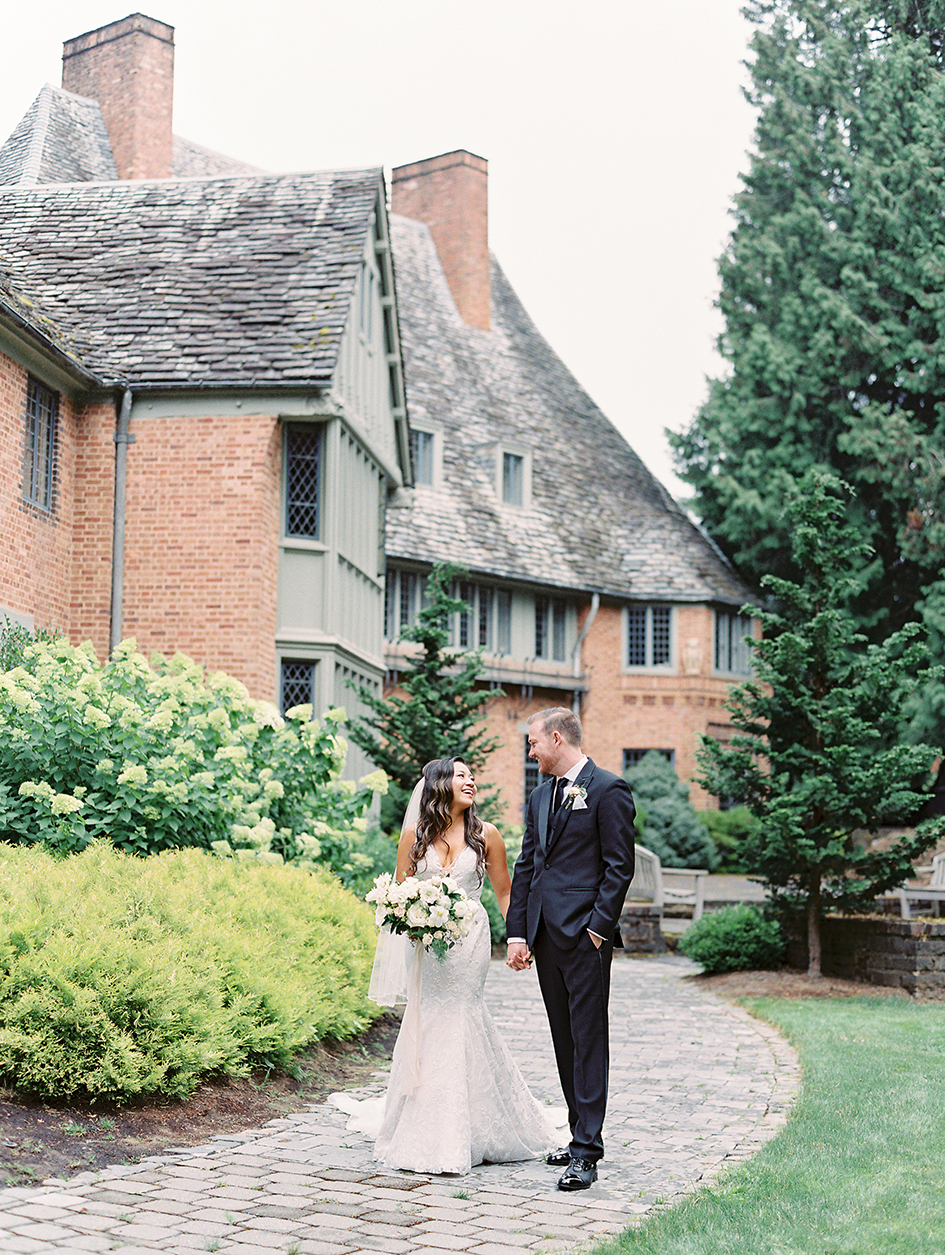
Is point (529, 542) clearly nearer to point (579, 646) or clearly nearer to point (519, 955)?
point (579, 646)

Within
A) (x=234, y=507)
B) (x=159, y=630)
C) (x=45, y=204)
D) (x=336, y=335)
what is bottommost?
(x=159, y=630)

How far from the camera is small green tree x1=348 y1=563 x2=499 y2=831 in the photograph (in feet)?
60.4

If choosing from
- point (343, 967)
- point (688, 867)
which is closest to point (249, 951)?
point (343, 967)

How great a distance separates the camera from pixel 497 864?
6.89m

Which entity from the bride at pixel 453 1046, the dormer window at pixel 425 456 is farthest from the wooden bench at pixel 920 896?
the dormer window at pixel 425 456

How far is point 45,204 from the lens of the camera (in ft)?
65.4

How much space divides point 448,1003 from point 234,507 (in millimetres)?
10847

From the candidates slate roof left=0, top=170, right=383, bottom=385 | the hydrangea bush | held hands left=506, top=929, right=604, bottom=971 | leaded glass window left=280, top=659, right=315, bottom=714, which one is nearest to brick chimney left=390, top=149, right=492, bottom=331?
slate roof left=0, top=170, right=383, bottom=385

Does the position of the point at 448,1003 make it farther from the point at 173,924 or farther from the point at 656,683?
the point at 656,683

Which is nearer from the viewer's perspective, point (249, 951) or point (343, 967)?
point (249, 951)

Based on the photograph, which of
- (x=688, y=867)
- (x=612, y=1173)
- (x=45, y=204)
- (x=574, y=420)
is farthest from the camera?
(x=574, y=420)

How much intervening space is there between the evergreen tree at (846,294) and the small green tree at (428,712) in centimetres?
1248

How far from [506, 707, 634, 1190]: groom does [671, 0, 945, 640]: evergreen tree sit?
22.8m

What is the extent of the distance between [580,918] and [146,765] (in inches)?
192
